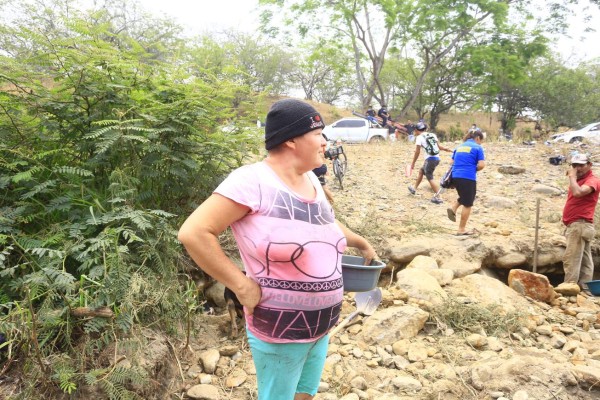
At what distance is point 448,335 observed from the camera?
10.2ft

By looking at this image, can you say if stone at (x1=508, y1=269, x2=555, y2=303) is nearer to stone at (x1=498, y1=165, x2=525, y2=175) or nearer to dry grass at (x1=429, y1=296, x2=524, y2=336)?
dry grass at (x1=429, y1=296, x2=524, y2=336)

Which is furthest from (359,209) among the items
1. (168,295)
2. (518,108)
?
(518,108)

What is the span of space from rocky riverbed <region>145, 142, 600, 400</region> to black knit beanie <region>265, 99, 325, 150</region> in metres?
1.54

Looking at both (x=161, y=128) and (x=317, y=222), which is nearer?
(x=317, y=222)

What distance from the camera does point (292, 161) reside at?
4.52ft

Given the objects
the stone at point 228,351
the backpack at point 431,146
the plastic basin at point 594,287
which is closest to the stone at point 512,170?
the backpack at point 431,146

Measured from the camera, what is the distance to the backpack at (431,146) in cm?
776

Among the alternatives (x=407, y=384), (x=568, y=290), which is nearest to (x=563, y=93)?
(x=568, y=290)

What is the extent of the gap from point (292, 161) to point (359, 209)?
17.6ft

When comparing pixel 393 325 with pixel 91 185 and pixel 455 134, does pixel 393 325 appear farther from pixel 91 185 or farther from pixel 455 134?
pixel 455 134

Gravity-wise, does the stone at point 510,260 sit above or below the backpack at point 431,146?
below

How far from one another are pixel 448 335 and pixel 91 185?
9.58 ft

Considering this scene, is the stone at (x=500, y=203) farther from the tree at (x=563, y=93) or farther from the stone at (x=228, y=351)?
the tree at (x=563, y=93)

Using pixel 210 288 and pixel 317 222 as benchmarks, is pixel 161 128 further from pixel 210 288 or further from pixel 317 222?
pixel 317 222
